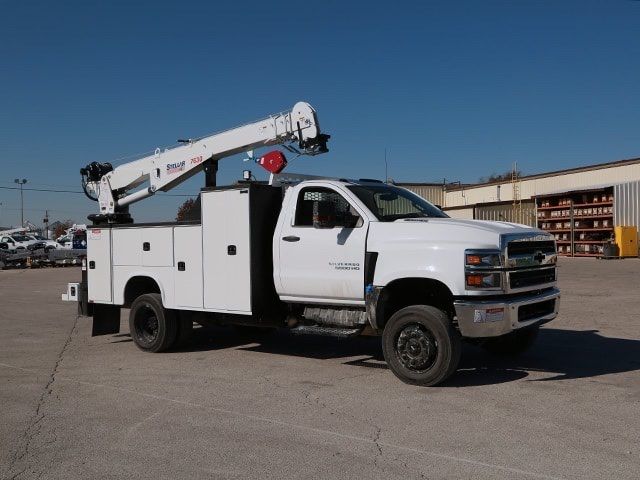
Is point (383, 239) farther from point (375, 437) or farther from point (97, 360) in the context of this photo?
point (97, 360)

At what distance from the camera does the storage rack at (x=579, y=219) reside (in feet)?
115

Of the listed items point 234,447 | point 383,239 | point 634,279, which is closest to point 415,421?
point 234,447

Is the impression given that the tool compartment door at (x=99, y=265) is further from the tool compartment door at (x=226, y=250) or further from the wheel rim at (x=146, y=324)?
the tool compartment door at (x=226, y=250)

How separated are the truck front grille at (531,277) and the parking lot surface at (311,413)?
1090 mm

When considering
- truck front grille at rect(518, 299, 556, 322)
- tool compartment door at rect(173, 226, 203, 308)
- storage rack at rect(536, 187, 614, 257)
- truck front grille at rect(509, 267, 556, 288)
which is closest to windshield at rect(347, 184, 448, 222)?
truck front grille at rect(509, 267, 556, 288)

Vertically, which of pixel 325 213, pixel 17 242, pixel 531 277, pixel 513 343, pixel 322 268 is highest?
pixel 17 242

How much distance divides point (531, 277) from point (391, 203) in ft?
6.21

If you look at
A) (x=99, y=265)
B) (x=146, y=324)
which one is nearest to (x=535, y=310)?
(x=146, y=324)

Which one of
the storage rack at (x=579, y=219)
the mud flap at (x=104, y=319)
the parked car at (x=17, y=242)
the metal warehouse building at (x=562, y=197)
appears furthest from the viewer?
the parked car at (x=17, y=242)

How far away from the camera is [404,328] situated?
7.02m

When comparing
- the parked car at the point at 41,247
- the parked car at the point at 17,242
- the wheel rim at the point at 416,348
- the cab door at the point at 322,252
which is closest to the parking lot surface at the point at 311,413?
the wheel rim at the point at 416,348

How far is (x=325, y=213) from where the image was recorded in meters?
7.65

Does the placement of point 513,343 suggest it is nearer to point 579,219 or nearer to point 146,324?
point 146,324

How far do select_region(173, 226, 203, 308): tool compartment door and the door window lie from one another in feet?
5.12
